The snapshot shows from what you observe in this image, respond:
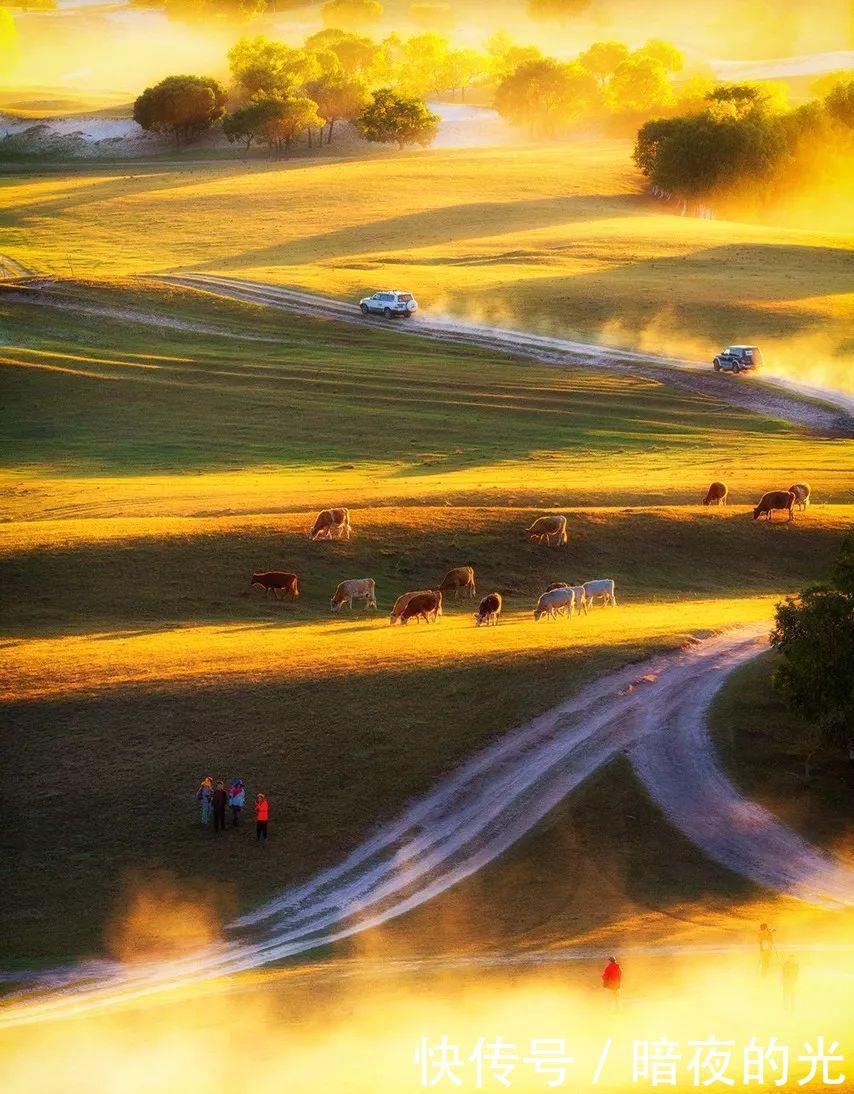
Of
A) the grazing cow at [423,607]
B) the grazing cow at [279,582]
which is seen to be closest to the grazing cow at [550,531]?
the grazing cow at [423,607]

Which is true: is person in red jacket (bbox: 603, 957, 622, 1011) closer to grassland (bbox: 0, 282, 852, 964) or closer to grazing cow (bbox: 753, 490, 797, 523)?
grassland (bbox: 0, 282, 852, 964)

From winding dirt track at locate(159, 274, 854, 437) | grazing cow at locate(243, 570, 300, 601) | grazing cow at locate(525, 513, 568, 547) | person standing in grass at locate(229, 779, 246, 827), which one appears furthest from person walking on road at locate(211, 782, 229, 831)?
winding dirt track at locate(159, 274, 854, 437)

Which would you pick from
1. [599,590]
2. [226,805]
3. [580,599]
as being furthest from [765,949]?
[599,590]

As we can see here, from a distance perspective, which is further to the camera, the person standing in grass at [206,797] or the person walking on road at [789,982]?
the person standing in grass at [206,797]

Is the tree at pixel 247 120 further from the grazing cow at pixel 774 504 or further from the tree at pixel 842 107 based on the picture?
the grazing cow at pixel 774 504

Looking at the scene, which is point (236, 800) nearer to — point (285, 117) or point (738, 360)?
point (738, 360)

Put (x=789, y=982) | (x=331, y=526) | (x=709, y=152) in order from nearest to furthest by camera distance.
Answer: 1. (x=789, y=982)
2. (x=331, y=526)
3. (x=709, y=152)
